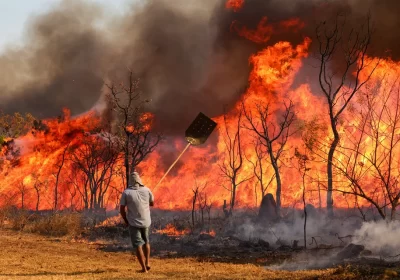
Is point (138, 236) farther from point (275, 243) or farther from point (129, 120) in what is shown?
point (129, 120)

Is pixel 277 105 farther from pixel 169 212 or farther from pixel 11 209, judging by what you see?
pixel 11 209

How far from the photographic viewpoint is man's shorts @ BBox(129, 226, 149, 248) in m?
11.5

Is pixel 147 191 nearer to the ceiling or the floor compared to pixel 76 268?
nearer to the ceiling

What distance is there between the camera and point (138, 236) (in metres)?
11.5

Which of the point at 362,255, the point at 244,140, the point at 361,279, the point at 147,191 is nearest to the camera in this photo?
the point at 361,279

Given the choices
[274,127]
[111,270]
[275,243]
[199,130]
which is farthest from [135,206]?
[274,127]

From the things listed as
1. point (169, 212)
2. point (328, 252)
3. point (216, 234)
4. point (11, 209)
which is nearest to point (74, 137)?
point (169, 212)

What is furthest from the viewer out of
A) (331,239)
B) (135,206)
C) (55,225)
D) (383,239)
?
(55,225)

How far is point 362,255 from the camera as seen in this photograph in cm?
1538

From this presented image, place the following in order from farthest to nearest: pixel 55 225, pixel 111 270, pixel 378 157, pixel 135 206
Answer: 1. pixel 378 157
2. pixel 55 225
3. pixel 111 270
4. pixel 135 206

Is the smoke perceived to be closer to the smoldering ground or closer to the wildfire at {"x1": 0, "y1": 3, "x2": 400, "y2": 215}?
the smoldering ground

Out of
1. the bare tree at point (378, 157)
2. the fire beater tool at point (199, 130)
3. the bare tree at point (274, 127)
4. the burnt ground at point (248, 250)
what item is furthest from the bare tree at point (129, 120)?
the bare tree at point (378, 157)

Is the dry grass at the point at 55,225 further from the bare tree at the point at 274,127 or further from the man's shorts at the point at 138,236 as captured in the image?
the man's shorts at the point at 138,236

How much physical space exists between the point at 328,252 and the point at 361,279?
8.64 meters
